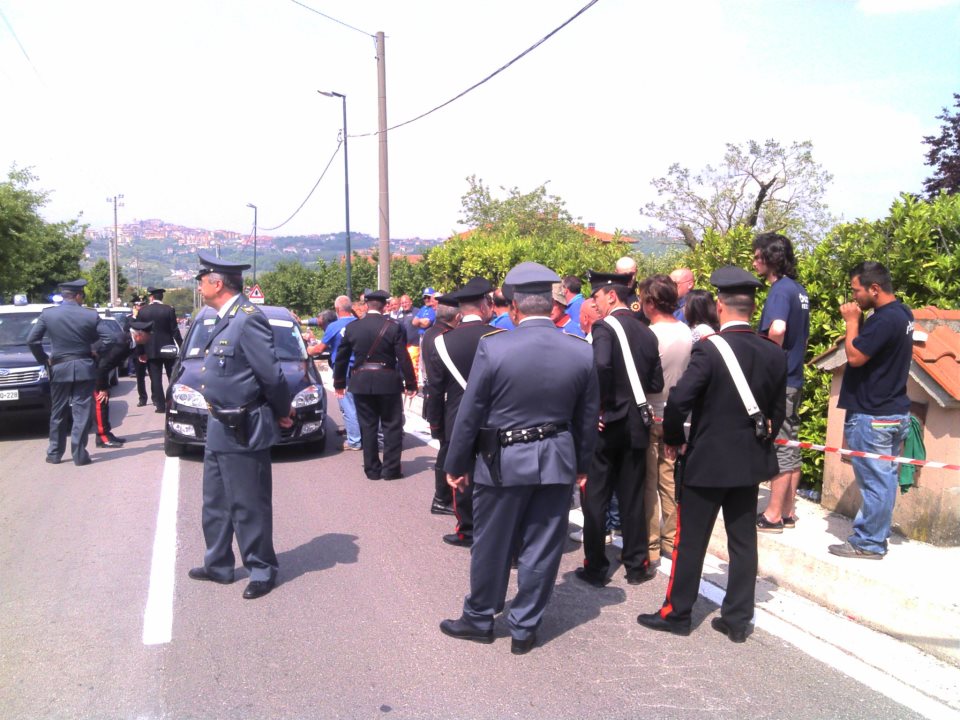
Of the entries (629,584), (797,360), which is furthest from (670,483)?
(797,360)

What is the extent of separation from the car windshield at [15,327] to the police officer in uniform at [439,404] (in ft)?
27.6

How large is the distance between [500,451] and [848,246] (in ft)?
14.4

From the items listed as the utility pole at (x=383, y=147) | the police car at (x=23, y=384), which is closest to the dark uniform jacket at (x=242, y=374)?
the police car at (x=23, y=384)

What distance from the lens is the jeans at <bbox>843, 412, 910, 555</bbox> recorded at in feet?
17.1

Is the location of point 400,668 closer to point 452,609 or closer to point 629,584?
point 452,609

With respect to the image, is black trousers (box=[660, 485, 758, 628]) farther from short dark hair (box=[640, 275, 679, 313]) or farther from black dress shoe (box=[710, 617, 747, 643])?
short dark hair (box=[640, 275, 679, 313])

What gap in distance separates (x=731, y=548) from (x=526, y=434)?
4.51 feet

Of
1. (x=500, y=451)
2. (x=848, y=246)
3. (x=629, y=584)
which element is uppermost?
(x=848, y=246)

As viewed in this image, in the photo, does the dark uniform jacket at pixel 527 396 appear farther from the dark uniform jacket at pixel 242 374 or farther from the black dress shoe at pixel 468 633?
the dark uniform jacket at pixel 242 374

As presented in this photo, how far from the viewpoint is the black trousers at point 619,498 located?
17.3ft

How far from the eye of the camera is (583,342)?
4.39m

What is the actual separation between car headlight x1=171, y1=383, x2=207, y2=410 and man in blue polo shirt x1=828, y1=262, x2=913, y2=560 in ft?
21.1

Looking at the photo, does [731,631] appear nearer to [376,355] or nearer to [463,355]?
[463,355]

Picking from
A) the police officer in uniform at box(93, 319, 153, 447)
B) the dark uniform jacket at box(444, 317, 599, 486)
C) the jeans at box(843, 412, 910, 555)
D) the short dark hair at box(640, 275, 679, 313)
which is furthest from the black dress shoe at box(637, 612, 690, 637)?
the police officer in uniform at box(93, 319, 153, 447)
